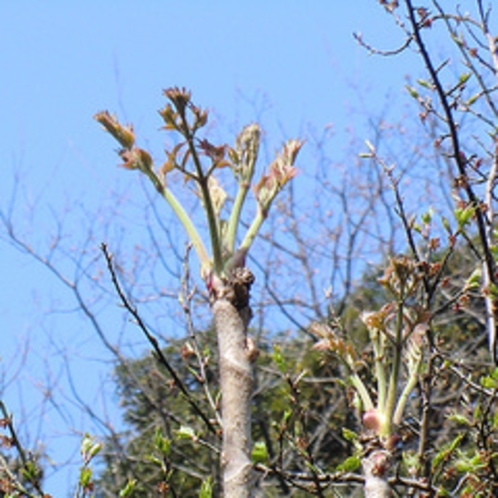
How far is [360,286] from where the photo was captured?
1156 centimetres

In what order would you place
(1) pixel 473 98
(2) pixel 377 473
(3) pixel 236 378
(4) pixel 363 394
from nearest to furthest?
(3) pixel 236 378 < (2) pixel 377 473 < (4) pixel 363 394 < (1) pixel 473 98

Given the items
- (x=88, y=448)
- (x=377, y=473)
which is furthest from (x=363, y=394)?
(x=88, y=448)

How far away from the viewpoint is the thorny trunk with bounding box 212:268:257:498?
4.70 feet

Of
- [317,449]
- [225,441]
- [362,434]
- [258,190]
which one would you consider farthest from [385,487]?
[317,449]

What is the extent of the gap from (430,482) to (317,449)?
7867mm

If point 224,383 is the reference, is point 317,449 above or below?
above

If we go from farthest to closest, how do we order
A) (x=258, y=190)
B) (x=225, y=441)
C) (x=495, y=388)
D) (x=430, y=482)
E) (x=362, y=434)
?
(x=495, y=388) < (x=430, y=482) < (x=362, y=434) < (x=258, y=190) < (x=225, y=441)

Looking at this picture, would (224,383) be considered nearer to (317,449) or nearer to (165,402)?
(317,449)

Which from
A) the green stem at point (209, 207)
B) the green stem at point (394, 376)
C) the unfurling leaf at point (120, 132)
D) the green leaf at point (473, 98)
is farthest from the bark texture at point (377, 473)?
the green leaf at point (473, 98)

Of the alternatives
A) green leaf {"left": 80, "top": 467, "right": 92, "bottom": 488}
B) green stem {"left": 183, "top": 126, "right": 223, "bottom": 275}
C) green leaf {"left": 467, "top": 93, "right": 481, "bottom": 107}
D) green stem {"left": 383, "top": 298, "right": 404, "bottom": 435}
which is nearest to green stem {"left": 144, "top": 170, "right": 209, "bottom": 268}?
green stem {"left": 183, "top": 126, "right": 223, "bottom": 275}

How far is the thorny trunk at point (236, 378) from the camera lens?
143cm

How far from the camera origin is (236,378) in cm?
148

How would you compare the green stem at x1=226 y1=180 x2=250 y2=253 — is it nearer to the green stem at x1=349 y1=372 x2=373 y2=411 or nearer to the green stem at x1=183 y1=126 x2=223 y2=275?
the green stem at x1=183 y1=126 x2=223 y2=275

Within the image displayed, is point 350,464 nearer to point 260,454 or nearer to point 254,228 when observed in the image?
point 260,454
